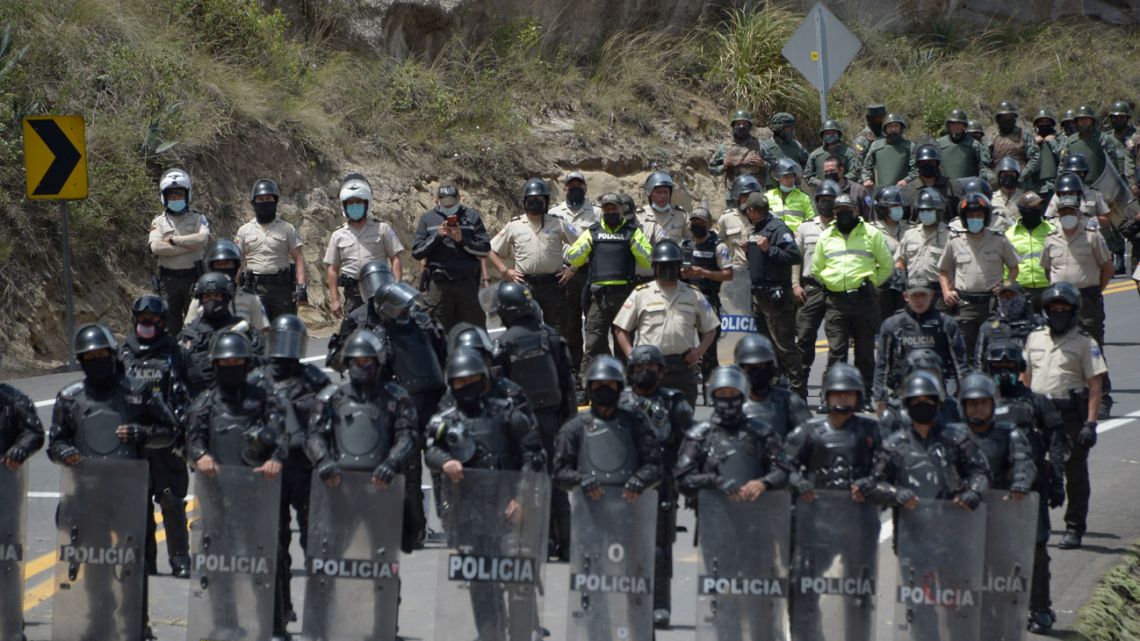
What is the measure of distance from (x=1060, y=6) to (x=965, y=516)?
956 inches

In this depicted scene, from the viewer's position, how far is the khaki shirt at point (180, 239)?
14086 mm

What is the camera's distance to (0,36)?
59.9 ft

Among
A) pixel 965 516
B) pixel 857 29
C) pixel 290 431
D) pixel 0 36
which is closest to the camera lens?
pixel 965 516

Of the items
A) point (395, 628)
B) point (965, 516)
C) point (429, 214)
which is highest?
point (429, 214)

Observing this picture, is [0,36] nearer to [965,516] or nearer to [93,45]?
[93,45]

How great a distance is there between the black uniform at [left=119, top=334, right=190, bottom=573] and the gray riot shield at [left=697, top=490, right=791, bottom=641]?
→ 10.0 feet

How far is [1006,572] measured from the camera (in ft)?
29.1

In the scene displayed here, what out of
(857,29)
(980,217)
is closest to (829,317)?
(980,217)

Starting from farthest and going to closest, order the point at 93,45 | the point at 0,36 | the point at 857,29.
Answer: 1. the point at 857,29
2. the point at 93,45
3. the point at 0,36

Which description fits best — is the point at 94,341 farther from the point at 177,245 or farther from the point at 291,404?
the point at 177,245

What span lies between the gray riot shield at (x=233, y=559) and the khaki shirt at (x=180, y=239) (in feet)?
18.1

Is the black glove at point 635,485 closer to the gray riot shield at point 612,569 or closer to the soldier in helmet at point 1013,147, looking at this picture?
the gray riot shield at point 612,569

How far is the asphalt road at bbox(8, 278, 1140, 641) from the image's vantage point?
963cm

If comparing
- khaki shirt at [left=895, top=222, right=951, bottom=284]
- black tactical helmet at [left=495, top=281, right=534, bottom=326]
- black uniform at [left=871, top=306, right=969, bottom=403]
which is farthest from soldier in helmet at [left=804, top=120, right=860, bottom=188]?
black tactical helmet at [left=495, top=281, right=534, bottom=326]
